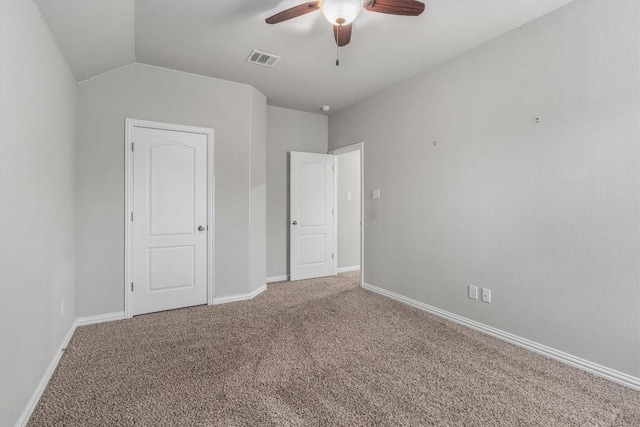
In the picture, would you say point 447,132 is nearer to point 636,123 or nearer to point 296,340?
point 636,123

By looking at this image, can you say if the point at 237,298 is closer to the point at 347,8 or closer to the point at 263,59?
the point at 263,59

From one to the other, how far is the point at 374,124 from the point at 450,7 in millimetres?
1895

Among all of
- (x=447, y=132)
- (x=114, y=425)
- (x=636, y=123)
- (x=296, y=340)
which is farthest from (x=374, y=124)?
(x=114, y=425)

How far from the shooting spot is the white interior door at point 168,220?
3264mm

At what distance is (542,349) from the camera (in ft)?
7.91

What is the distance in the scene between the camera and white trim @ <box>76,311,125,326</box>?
2992mm

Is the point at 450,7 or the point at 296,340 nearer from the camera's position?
the point at 450,7

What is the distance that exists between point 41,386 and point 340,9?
2979 mm

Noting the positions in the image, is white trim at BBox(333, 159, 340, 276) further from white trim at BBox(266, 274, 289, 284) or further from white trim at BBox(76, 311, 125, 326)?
white trim at BBox(76, 311, 125, 326)

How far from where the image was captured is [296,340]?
265cm

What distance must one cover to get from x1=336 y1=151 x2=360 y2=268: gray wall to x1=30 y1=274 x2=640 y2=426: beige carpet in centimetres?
235

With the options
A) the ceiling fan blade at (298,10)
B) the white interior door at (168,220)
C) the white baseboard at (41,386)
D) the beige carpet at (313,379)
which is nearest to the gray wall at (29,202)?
the white baseboard at (41,386)

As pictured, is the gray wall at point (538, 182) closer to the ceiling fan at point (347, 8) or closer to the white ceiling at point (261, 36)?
the white ceiling at point (261, 36)

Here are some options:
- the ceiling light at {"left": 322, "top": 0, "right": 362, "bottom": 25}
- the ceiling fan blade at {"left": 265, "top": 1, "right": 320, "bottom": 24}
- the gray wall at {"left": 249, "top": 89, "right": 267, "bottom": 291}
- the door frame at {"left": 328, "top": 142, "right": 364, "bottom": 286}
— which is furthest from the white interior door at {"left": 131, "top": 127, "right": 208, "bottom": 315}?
the ceiling light at {"left": 322, "top": 0, "right": 362, "bottom": 25}
